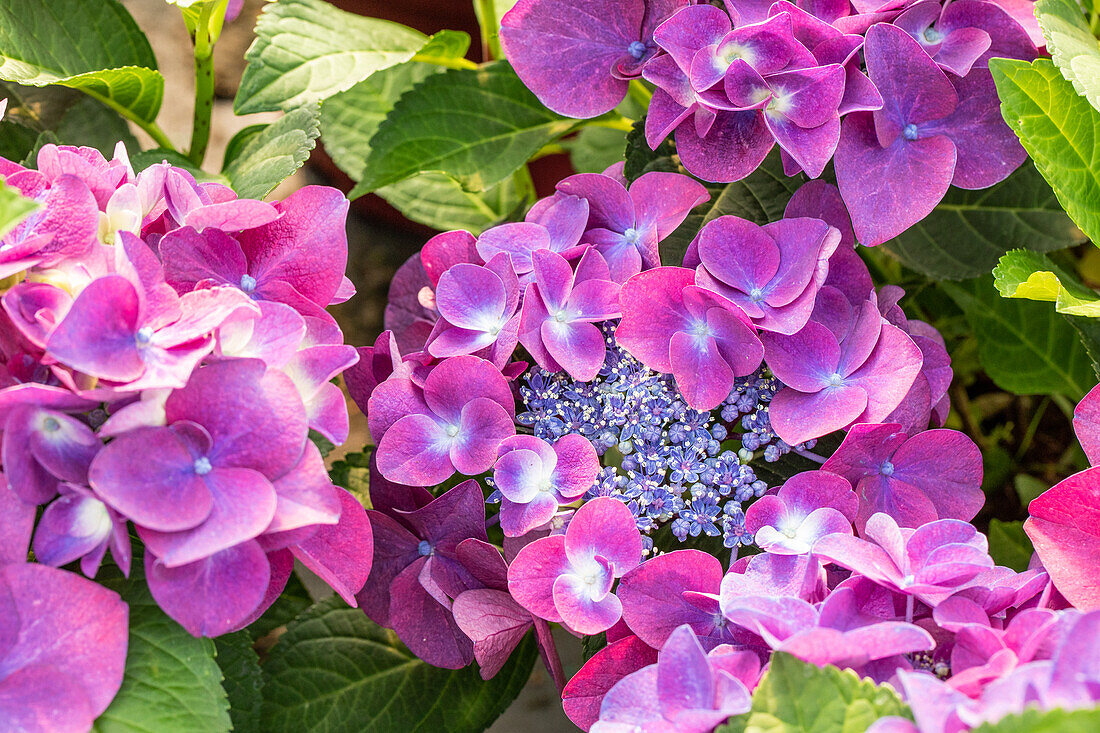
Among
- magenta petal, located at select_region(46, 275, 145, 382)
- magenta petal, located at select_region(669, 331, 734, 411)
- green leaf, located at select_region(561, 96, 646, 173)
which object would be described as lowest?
green leaf, located at select_region(561, 96, 646, 173)

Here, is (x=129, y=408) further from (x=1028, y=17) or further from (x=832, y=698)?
(x=1028, y=17)

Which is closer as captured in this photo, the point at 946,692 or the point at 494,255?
the point at 946,692

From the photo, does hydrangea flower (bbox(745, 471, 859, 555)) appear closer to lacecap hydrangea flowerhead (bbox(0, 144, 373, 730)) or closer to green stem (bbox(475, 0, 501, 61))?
lacecap hydrangea flowerhead (bbox(0, 144, 373, 730))

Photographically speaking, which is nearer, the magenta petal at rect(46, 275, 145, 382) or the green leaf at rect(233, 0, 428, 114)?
the magenta petal at rect(46, 275, 145, 382)

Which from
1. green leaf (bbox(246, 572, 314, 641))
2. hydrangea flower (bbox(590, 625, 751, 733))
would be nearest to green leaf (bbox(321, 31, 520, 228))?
green leaf (bbox(246, 572, 314, 641))

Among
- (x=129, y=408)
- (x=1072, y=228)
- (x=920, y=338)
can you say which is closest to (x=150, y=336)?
(x=129, y=408)

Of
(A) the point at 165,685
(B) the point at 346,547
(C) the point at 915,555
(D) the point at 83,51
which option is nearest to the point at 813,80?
(C) the point at 915,555

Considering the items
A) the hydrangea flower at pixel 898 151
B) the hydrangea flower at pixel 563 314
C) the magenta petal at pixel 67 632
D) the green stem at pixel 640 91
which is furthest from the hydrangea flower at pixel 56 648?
the green stem at pixel 640 91
